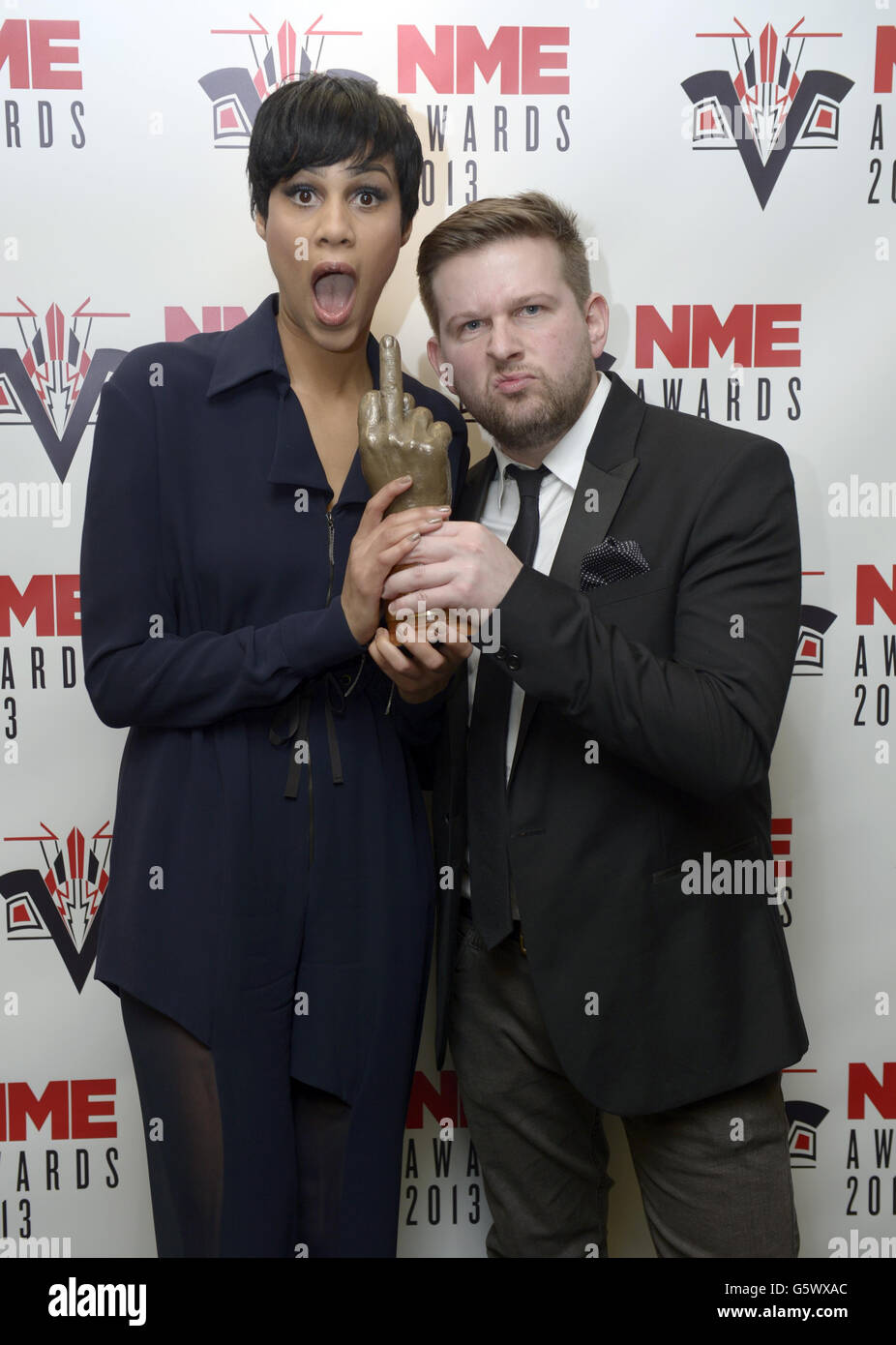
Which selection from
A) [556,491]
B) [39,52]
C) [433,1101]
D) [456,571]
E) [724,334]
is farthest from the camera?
[433,1101]

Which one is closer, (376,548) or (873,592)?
(376,548)

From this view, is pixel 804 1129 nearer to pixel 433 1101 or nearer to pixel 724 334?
pixel 433 1101

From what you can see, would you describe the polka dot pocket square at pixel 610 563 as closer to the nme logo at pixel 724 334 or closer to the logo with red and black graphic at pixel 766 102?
the nme logo at pixel 724 334

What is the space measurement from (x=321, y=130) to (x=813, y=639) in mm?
1129

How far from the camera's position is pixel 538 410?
142 centimetres

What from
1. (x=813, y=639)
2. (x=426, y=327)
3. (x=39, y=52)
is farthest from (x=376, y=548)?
(x=39, y=52)

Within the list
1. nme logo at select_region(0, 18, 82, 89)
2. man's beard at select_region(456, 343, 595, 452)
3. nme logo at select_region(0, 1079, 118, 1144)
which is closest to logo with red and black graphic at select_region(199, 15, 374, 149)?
nme logo at select_region(0, 18, 82, 89)

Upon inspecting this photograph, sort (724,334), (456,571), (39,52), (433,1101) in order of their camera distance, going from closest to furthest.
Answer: (456,571) → (39,52) → (724,334) → (433,1101)

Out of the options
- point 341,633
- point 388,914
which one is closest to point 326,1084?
point 388,914

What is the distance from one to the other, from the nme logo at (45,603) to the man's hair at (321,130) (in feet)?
2.49

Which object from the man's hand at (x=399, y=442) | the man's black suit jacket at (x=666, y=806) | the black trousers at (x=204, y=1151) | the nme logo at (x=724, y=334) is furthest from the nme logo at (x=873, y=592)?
the black trousers at (x=204, y=1151)

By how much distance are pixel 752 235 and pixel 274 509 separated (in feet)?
3.25

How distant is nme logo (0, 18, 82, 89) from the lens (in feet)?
5.85

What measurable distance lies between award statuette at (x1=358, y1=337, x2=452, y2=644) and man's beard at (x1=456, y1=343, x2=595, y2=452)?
0.14 metres
